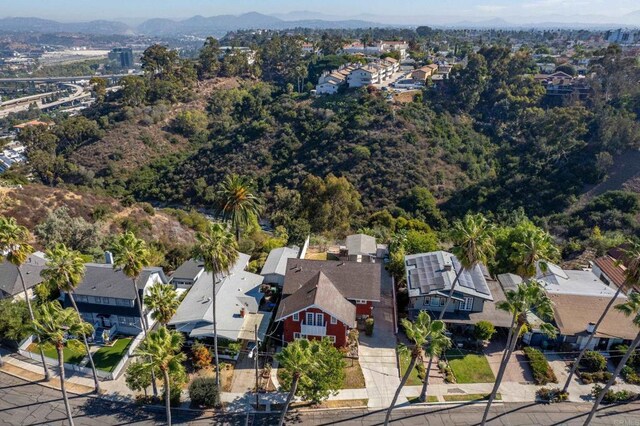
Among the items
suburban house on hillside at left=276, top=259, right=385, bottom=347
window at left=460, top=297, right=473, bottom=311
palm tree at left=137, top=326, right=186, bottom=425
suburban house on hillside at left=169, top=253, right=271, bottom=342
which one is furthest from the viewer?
window at left=460, top=297, right=473, bottom=311

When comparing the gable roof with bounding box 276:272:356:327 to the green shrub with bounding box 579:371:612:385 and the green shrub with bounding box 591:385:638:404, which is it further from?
the green shrub with bounding box 591:385:638:404

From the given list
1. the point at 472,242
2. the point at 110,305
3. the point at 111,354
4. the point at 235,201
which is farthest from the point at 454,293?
the point at 110,305

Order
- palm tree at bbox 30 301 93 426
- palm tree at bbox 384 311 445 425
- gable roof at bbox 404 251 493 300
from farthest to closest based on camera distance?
gable roof at bbox 404 251 493 300 < palm tree at bbox 30 301 93 426 < palm tree at bbox 384 311 445 425

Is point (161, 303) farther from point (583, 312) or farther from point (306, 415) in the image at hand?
point (583, 312)

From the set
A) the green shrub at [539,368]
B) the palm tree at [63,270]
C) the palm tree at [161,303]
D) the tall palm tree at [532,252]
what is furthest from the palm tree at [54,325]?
the green shrub at [539,368]

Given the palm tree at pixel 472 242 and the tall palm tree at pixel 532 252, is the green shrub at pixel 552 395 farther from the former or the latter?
the palm tree at pixel 472 242

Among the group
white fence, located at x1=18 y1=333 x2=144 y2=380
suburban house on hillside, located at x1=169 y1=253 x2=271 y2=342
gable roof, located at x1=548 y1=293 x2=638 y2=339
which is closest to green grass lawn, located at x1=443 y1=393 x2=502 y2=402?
gable roof, located at x1=548 y1=293 x2=638 y2=339
